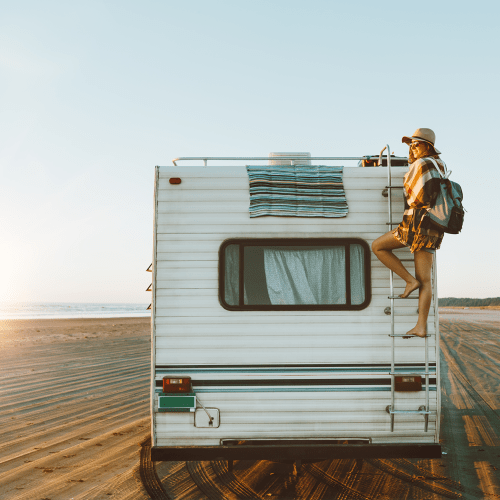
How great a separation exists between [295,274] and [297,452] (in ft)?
5.07

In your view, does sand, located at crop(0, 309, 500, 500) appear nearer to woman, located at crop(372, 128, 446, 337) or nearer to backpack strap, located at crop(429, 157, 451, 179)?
woman, located at crop(372, 128, 446, 337)

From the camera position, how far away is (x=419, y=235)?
3.82 m

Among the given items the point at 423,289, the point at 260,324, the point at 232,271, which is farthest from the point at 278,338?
the point at 423,289

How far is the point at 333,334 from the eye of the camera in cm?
405

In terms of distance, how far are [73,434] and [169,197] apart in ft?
13.4

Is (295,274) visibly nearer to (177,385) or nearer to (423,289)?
(423,289)

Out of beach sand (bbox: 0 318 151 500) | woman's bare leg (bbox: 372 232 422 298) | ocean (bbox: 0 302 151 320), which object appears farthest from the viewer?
ocean (bbox: 0 302 151 320)

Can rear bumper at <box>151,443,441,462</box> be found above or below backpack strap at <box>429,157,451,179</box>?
below

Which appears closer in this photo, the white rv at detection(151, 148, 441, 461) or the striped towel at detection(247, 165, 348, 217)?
the white rv at detection(151, 148, 441, 461)

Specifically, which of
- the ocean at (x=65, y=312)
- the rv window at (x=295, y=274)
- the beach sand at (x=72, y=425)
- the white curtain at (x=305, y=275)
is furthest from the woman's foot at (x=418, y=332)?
the ocean at (x=65, y=312)

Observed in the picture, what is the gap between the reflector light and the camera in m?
3.97

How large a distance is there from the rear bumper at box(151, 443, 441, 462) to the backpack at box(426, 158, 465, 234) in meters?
1.89

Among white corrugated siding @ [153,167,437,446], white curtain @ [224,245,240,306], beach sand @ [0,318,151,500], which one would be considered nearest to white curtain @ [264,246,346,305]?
white corrugated siding @ [153,167,437,446]

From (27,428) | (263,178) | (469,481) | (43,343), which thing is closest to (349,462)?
(469,481)
